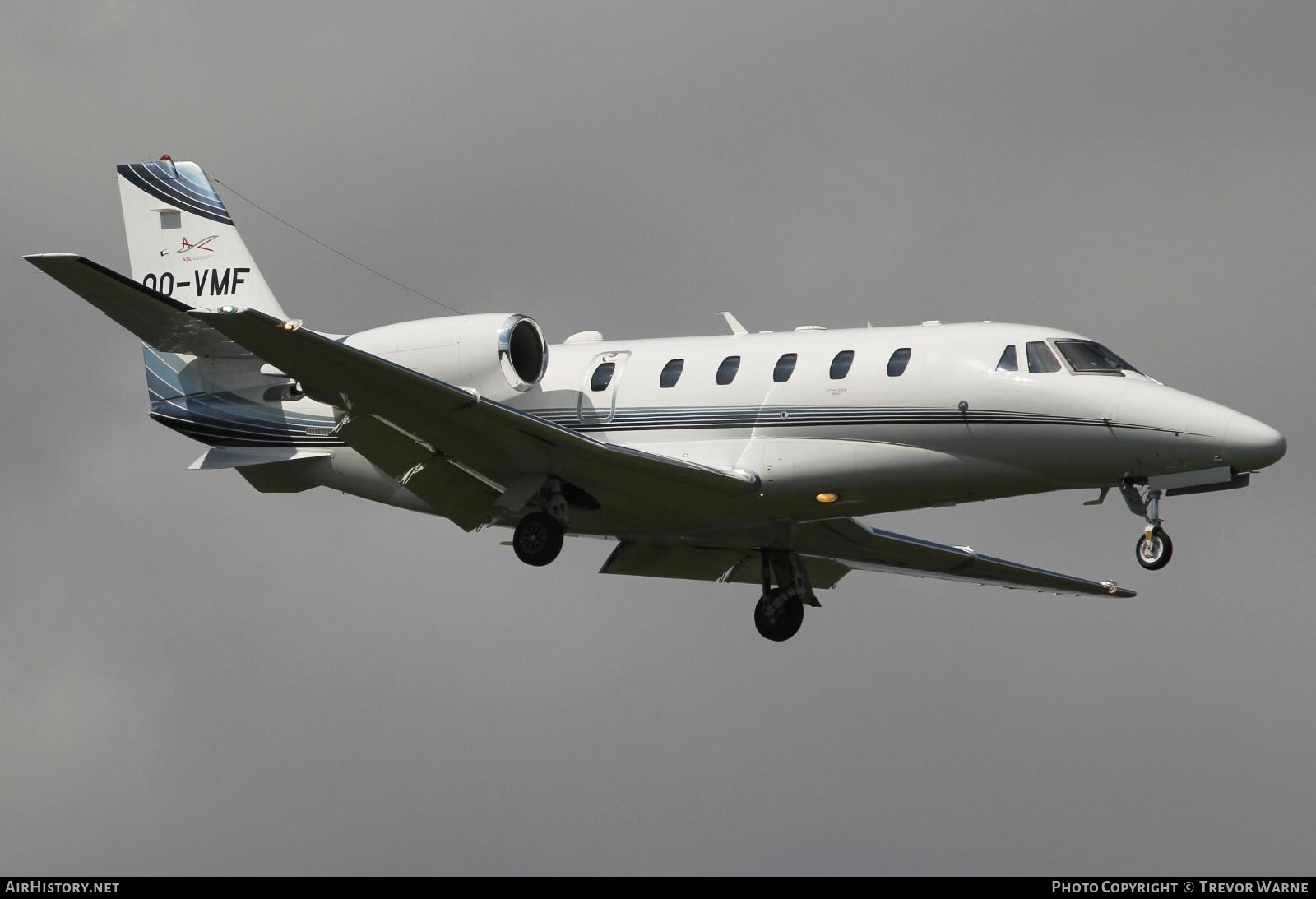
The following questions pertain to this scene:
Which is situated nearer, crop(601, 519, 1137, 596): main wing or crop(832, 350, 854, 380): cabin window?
crop(832, 350, 854, 380): cabin window

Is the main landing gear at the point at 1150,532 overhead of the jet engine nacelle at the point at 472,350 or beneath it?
beneath

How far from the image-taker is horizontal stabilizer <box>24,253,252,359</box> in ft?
79.4

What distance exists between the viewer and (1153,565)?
81.0 feet

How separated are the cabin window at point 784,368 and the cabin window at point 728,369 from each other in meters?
0.57

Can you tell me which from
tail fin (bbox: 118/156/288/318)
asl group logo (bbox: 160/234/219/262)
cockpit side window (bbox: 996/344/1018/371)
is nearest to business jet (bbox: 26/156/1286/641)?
cockpit side window (bbox: 996/344/1018/371)

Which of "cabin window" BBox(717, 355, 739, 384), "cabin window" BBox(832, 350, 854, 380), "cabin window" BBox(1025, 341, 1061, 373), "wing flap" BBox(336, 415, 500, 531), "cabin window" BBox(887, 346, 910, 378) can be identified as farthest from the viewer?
"cabin window" BBox(717, 355, 739, 384)

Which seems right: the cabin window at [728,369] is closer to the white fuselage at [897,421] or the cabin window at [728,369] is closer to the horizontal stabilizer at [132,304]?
the white fuselage at [897,421]

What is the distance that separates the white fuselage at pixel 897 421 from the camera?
2525 centimetres

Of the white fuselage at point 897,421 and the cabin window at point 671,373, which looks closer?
the white fuselage at point 897,421

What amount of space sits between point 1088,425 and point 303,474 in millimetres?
11190

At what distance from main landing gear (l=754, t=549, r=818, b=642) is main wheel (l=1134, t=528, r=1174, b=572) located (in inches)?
263

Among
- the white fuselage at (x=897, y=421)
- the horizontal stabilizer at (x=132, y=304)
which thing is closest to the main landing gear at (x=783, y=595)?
the white fuselage at (x=897, y=421)

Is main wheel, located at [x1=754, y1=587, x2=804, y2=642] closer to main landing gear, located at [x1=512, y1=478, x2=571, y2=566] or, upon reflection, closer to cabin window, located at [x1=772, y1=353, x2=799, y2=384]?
main landing gear, located at [x1=512, y1=478, x2=571, y2=566]

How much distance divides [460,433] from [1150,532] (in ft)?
28.5
